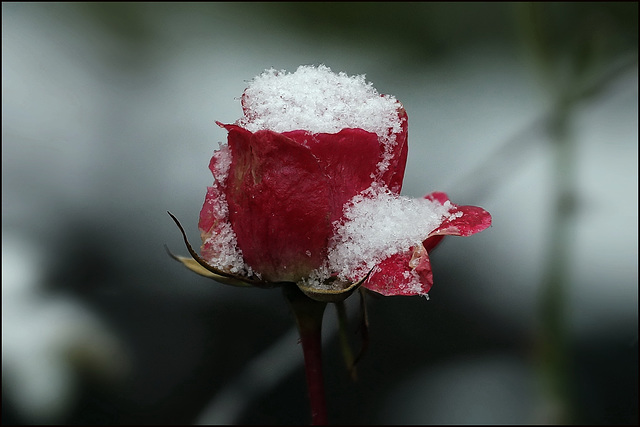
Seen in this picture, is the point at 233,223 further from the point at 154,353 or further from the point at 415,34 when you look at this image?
the point at 415,34

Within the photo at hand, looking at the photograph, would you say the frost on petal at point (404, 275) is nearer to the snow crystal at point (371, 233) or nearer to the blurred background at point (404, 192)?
the snow crystal at point (371, 233)

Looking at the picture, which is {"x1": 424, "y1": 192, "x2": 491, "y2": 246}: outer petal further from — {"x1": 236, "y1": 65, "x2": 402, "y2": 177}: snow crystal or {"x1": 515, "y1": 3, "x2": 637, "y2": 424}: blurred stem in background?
{"x1": 515, "y1": 3, "x2": 637, "y2": 424}: blurred stem in background

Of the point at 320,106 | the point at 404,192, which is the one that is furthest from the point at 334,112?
the point at 404,192

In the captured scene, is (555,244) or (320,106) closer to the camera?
(320,106)

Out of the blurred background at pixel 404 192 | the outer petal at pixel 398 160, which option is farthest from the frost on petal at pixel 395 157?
the blurred background at pixel 404 192

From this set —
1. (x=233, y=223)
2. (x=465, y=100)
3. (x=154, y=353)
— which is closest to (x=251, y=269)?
(x=233, y=223)

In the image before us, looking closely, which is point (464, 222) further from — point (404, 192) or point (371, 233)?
point (404, 192)

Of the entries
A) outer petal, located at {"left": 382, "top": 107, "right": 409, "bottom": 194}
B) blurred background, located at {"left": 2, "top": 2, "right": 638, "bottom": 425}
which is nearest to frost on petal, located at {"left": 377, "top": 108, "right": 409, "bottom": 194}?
outer petal, located at {"left": 382, "top": 107, "right": 409, "bottom": 194}
